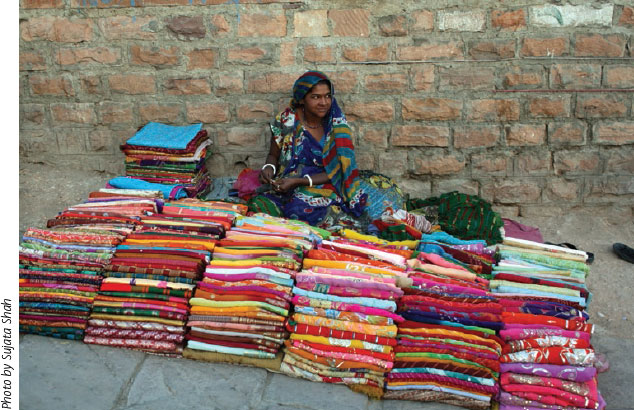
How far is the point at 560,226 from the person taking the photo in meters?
4.96

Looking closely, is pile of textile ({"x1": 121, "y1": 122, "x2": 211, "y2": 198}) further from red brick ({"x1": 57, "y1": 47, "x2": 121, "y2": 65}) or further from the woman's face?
the woman's face

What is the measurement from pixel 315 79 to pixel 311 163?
0.62m

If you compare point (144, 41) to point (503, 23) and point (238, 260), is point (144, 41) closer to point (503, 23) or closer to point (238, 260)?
point (238, 260)

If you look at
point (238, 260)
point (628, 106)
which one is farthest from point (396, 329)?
point (628, 106)

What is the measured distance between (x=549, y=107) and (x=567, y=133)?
25 cm

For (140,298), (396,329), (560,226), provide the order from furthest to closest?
1. (560,226)
2. (140,298)
3. (396,329)

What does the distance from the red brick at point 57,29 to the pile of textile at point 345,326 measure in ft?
9.35

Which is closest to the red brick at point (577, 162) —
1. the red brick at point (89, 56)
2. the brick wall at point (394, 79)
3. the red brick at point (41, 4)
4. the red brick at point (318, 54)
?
the brick wall at point (394, 79)

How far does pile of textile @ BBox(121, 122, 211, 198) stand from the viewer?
4.80 metres

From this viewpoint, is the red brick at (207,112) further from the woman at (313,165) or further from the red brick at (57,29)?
the red brick at (57,29)

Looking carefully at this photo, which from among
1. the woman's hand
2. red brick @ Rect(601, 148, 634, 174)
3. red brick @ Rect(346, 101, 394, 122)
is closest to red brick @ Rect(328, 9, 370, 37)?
red brick @ Rect(346, 101, 394, 122)

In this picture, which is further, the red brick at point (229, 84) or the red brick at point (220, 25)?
the red brick at point (229, 84)

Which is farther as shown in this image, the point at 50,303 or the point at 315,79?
the point at 315,79

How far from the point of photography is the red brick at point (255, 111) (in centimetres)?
504
